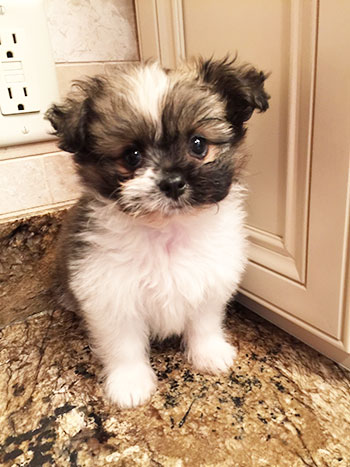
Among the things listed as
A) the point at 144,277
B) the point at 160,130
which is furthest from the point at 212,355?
the point at 160,130

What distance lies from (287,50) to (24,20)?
763 mm

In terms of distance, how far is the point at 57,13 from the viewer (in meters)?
1.27

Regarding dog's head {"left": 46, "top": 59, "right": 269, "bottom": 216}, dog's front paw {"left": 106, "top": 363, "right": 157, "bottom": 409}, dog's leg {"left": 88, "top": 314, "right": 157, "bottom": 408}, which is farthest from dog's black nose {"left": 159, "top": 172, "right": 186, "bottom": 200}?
dog's front paw {"left": 106, "top": 363, "right": 157, "bottom": 409}

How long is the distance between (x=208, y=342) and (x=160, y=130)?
620 millimetres

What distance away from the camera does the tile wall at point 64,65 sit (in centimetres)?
129

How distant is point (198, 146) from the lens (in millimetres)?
904

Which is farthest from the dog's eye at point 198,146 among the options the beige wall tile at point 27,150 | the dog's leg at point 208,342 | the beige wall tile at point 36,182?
the beige wall tile at point 27,150

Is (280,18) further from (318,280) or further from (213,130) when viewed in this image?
(318,280)

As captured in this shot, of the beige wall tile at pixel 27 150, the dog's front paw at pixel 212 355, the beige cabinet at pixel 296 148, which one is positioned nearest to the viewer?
the beige cabinet at pixel 296 148

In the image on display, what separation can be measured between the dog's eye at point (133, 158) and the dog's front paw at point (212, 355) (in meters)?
0.56

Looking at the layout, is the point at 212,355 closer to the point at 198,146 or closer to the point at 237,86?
the point at 198,146

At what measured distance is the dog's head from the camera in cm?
85

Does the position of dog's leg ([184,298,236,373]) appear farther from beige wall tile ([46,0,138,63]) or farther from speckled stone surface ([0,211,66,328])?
beige wall tile ([46,0,138,63])

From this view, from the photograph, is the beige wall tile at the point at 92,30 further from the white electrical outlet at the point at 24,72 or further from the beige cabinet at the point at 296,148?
the beige cabinet at the point at 296,148
